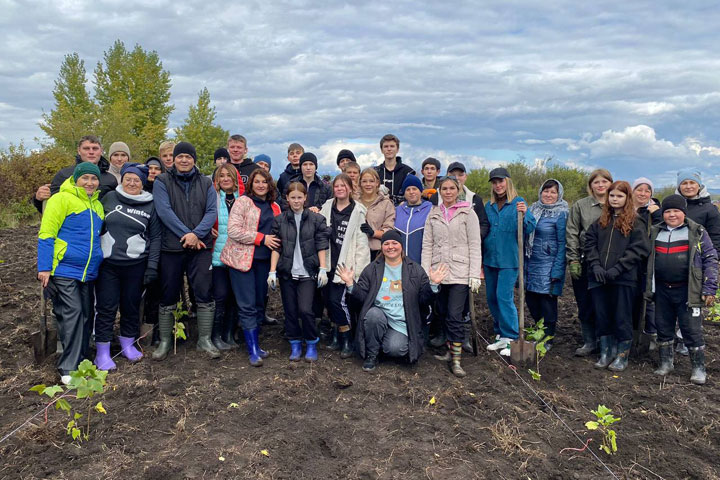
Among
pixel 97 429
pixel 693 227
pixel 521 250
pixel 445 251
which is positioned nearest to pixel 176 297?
pixel 97 429

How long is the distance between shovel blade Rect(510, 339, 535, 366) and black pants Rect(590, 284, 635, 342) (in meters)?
0.78

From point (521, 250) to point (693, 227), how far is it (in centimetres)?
160

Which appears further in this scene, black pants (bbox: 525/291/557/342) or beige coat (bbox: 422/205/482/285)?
black pants (bbox: 525/291/557/342)

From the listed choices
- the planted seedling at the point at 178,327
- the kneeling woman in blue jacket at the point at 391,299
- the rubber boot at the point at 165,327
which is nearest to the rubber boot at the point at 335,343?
the kneeling woman in blue jacket at the point at 391,299

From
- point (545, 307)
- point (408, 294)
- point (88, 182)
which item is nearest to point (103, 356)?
point (88, 182)

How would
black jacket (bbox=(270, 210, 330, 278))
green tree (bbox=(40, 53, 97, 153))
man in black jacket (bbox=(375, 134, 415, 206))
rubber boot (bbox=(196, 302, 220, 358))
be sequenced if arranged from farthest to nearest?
green tree (bbox=(40, 53, 97, 153)), man in black jacket (bbox=(375, 134, 415, 206)), rubber boot (bbox=(196, 302, 220, 358)), black jacket (bbox=(270, 210, 330, 278))

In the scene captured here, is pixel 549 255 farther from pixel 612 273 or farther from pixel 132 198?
pixel 132 198

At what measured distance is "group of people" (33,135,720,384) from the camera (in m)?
4.72

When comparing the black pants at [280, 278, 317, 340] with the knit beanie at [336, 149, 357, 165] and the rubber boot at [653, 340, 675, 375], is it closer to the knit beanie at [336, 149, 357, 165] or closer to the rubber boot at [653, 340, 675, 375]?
the knit beanie at [336, 149, 357, 165]

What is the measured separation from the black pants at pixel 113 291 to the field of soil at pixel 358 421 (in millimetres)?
464

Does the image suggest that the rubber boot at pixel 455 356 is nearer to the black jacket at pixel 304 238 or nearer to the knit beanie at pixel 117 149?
the black jacket at pixel 304 238

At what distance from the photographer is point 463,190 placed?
5430 millimetres

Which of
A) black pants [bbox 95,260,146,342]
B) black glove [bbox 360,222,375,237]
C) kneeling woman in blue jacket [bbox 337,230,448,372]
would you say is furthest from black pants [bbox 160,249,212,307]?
black glove [bbox 360,222,375,237]

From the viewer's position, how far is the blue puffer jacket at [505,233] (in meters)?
5.46
